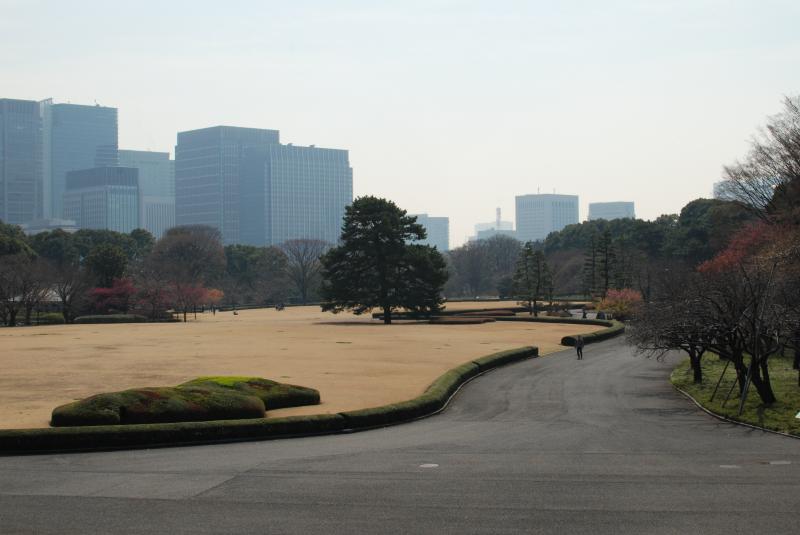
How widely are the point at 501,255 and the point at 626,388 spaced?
5656 inches

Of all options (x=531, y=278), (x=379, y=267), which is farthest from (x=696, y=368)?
(x=531, y=278)

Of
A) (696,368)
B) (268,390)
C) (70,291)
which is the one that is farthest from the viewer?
(70,291)

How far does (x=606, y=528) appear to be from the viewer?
13930mm

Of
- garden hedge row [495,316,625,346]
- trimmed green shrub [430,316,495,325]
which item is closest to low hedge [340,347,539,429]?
garden hedge row [495,316,625,346]

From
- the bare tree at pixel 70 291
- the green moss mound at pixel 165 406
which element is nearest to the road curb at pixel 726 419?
the green moss mound at pixel 165 406

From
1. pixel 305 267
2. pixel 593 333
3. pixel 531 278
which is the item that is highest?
pixel 305 267

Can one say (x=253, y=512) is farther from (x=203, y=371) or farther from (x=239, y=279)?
(x=239, y=279)

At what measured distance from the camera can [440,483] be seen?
17594mm

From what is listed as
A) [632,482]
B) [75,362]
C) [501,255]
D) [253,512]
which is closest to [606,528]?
[632,482]

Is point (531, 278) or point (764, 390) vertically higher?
point (531, 278)

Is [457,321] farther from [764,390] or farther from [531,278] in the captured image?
[764,390]

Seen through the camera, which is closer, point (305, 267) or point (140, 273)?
point (140, 273)

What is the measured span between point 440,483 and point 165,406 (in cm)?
1166

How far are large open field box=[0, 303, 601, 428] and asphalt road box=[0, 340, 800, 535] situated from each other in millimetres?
6492
